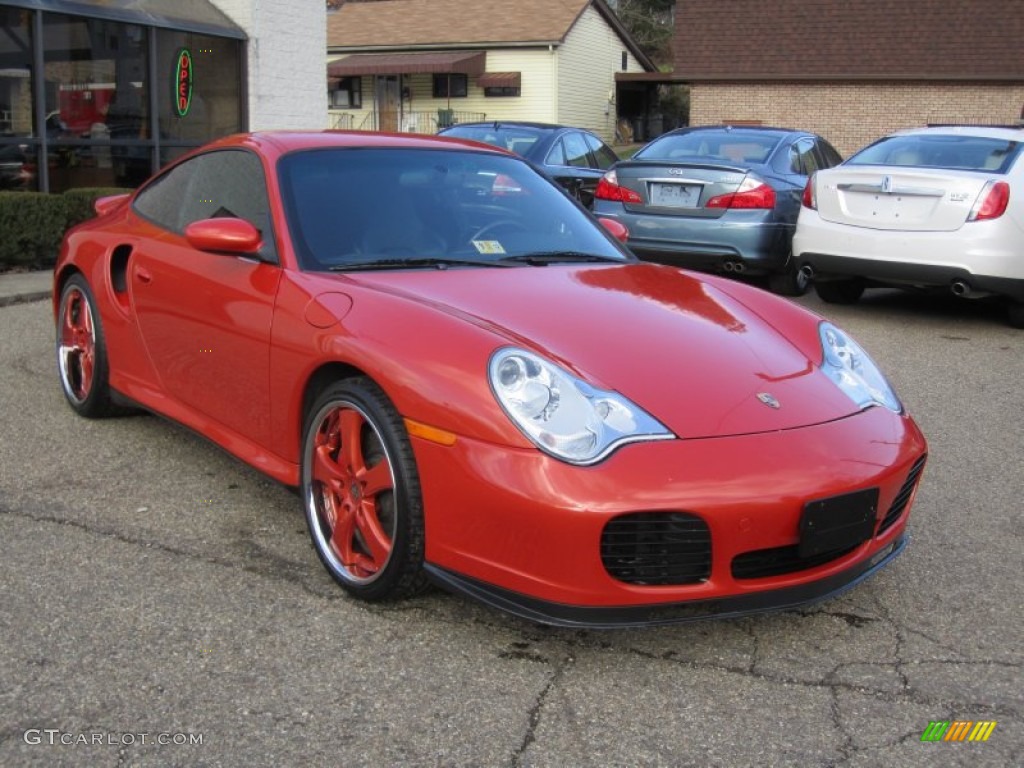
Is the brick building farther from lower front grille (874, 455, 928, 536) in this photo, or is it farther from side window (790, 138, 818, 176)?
lower front grille (874, 455, 928, 536)

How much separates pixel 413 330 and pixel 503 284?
0.56 metres

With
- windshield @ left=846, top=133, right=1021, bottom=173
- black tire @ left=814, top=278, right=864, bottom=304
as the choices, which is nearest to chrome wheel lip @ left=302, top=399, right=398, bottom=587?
windshield @ left=846, top=133, right=1021, bottom=173

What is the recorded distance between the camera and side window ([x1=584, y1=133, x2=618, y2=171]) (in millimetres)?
13503

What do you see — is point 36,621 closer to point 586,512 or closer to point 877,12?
point 586,512

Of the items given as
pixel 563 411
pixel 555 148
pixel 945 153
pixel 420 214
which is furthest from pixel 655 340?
pixel 555 148

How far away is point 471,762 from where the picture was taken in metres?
2.60

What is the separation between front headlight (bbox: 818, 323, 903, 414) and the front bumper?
46cm

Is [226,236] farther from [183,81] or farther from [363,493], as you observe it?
[183,81]

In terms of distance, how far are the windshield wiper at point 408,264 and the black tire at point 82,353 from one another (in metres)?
1.76

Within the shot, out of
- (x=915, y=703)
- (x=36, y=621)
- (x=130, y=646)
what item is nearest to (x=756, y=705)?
(x=915, y=703)

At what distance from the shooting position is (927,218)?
26.2 feet

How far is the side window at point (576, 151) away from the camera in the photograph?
12.8 metres

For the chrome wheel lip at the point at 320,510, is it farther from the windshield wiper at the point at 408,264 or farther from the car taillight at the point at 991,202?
the car taillight at the point at 991,202

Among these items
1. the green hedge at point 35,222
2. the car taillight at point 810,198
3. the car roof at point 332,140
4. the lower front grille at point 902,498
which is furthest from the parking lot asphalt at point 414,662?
A: the green hedge at point 35,222
